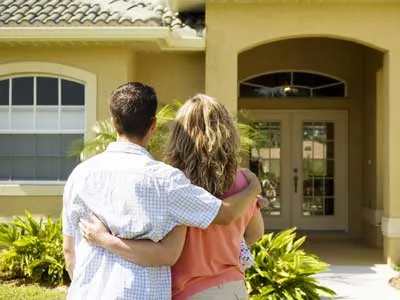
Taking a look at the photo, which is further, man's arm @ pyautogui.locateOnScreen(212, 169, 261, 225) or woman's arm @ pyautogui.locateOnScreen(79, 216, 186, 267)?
man's arm @ pyautogui.locateOnScreen(212, 169, 261, 225)

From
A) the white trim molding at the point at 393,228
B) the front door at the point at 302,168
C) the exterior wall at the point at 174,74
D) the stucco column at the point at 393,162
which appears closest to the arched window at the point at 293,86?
the front door at the point at 302,168

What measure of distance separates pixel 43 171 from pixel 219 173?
8.84 metres

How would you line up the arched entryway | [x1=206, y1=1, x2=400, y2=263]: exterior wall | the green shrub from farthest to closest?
the arched entryway → [x1=206, y1=1, x2=400, y2=263]: exterior wall → the green shrub

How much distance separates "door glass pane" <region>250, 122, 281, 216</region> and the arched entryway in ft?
0.08

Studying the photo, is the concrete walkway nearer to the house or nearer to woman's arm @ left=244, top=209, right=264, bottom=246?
the house

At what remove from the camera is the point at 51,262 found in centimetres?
907

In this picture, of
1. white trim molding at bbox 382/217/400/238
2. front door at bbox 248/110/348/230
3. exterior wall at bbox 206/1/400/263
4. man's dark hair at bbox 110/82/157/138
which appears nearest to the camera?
man's dark hair at bbox 110/82/157/138

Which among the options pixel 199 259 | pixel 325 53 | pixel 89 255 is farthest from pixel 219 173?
pixel 325 53

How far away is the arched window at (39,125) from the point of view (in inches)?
441

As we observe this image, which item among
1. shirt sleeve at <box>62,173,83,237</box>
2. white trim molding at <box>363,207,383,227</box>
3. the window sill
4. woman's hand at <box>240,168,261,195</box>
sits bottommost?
white trim molding at <box>363,207,383,227</box>

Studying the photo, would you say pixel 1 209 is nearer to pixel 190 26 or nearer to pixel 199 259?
pixel 190 26

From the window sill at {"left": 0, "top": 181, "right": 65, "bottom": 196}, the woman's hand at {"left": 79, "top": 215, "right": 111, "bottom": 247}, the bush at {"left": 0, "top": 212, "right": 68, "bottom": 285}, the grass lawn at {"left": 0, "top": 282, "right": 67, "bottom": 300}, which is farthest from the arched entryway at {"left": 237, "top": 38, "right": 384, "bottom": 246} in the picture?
the woman's hand at {"left": 79, "top": 215, "right": 111, "bottom": 247}

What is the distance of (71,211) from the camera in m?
2.88

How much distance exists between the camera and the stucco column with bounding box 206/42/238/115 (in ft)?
35.6
